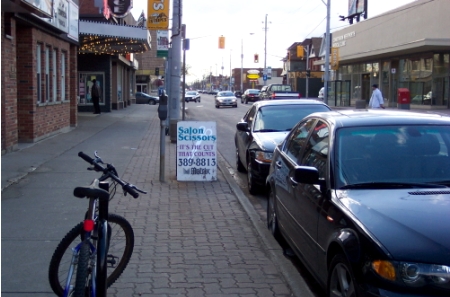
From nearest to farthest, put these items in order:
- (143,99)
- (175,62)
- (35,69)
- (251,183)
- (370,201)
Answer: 1. (370,201)
2. (251,183)
3. (35,69)
4. (175,62)
5. (143,99)

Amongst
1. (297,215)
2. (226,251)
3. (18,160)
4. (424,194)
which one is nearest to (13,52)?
(18,160)

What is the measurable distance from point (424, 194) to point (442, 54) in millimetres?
36838

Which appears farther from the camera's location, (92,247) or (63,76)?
(63,76)

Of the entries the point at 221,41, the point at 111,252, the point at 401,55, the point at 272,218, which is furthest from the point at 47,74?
the point at 401,55

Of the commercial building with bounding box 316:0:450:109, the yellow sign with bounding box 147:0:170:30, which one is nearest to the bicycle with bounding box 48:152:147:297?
the yellow sign with bounding box 147:0:170:30

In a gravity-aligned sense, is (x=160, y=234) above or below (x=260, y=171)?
below

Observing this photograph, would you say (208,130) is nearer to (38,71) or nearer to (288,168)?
(288,168)

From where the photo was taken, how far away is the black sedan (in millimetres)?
3771

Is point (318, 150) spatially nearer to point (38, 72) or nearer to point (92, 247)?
point (92, 247)

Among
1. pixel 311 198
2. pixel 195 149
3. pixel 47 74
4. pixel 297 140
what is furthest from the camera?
pixel 47 74

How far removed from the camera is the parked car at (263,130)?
9.79m

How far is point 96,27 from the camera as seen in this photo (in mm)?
25234

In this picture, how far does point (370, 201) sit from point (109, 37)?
75.3ft

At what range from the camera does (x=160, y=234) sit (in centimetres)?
728
